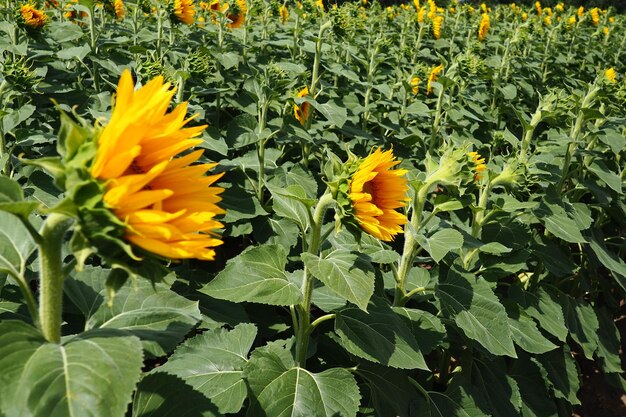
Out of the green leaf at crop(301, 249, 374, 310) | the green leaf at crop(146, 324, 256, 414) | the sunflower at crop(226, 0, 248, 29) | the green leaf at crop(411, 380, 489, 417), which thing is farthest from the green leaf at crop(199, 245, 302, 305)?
the sunflower at crop(226, 0, 248, 29)

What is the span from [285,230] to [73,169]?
183 cm

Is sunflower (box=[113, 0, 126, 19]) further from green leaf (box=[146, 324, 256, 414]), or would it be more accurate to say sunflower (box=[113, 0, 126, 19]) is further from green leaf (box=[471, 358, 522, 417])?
green leaf (box=[471, 358, 522, 417])

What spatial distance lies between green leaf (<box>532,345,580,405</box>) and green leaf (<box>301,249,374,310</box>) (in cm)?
186

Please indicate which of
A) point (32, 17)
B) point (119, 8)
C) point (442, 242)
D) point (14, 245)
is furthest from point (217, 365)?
point (119, 8)

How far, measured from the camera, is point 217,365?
163 centimetres

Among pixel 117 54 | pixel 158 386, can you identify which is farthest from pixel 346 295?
pixel 117 54

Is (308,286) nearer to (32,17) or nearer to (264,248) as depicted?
(264,248)

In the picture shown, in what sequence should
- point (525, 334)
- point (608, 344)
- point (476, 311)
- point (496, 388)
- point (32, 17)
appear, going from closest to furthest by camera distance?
point (476, 311)
point (525, 334)
point (496, 388)
point (32, 17)
point (608, 344)

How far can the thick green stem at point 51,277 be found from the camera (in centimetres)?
84

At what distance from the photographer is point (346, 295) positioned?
1.37 meters

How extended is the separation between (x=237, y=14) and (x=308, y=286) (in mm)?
3326

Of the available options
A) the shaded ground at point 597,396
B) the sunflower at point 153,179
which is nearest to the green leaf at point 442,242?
the sunflower at point 153,179

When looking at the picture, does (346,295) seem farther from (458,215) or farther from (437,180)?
(458,215)

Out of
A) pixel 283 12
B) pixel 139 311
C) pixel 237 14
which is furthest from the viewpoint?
pixel 283 12
